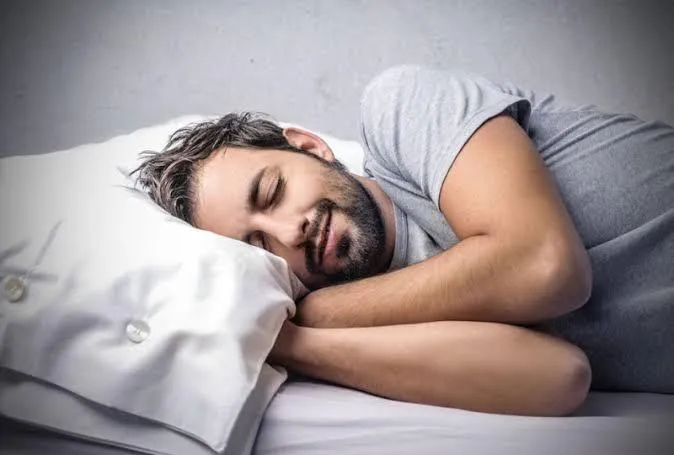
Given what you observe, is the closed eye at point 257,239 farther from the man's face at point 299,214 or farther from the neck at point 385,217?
the neck at point 385,217

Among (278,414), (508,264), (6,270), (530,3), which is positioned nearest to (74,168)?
(6,270)

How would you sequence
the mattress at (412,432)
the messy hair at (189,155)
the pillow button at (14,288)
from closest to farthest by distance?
the mattress at (412,432)
the pillow button at (14,288)
the messy hair at (189,155)

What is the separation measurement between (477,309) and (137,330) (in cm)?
34

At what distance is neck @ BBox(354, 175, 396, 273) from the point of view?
0.90 m

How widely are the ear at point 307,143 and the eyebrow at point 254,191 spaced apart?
0.48 ft

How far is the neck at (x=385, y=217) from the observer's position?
0.90 metres

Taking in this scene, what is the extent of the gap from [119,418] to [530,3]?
1.04 meters

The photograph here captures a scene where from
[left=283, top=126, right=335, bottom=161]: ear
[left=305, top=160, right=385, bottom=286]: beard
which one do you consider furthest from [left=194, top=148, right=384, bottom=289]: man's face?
[left=283, top=126, right=335, bottom=161]: ear

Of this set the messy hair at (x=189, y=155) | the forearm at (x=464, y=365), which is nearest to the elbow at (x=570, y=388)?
the forearm at (x=464, y=365)

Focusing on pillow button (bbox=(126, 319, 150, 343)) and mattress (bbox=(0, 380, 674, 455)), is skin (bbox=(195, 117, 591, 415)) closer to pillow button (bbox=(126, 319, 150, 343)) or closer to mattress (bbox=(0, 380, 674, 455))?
mattress (bbox=(0, 380, 674, 455))

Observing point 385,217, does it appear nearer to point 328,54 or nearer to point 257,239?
point 257,239

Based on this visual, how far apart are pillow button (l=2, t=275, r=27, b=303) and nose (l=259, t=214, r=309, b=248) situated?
0.27 metres

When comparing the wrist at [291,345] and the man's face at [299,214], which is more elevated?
the man's face at [299,214]

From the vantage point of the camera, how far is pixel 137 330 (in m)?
0.67
